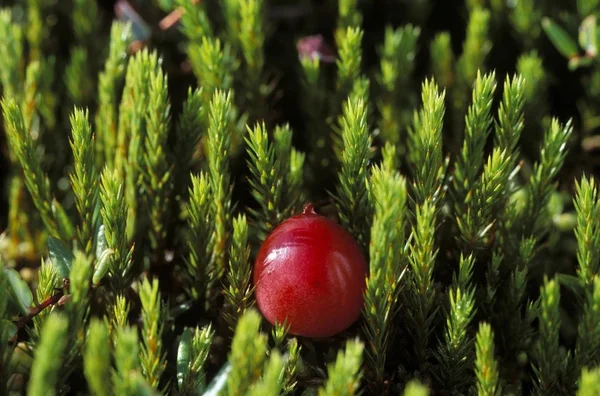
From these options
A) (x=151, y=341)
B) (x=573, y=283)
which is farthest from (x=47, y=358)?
(x=573, y=283)

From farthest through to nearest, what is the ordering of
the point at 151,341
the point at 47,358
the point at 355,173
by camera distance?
1. the point at 355,173
2. the point at 151,341
3. the point at 47,358

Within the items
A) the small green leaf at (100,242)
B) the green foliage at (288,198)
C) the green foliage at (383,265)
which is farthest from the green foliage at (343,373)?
the small green leaf at (100,242)

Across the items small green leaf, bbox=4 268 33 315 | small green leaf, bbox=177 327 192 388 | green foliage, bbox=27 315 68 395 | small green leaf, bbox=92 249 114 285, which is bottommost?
small green leaf, bbox=177 327 192 388

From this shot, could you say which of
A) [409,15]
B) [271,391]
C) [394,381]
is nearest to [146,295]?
[271,391]

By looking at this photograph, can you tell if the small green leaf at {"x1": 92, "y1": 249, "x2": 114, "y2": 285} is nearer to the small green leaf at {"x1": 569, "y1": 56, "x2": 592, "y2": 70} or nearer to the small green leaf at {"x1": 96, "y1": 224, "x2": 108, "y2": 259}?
the small green leaf at {"x1": 96, "y1": 224, "x2": 108, "y2": 259}

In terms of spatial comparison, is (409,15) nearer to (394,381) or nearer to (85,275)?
(394,381)

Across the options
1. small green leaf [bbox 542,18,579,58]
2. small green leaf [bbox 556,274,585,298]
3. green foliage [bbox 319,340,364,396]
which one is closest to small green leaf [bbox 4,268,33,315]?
green foliage [bbox 319,340,364,396]

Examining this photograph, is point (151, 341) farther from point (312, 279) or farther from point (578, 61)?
point (578, 61)

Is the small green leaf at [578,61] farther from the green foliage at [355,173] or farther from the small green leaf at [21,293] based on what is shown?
the small green leaf at [21,293]
